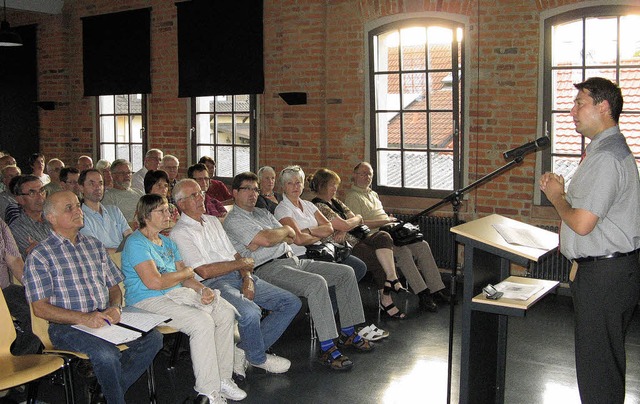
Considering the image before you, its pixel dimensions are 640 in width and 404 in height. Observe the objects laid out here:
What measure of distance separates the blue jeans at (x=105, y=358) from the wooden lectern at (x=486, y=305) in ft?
5.87

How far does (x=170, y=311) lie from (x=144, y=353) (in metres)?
0.32

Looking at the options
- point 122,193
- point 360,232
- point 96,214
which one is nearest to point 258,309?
point 96,214

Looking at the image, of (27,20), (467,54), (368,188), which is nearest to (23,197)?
(368,188)

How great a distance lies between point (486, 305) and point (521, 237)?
381 millimetres

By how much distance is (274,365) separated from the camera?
199 inches

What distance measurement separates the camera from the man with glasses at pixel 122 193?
6.96 meters

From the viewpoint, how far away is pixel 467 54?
24.3 ft

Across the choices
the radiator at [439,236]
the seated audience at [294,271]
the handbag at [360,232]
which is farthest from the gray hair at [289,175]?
the radiator at [439,236]

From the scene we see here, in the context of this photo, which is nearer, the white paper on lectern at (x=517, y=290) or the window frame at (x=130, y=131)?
the white paper on lectern at (x=517, y=290)

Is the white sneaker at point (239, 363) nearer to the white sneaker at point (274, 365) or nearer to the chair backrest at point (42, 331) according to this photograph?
the white sneaker at point (274, 365)

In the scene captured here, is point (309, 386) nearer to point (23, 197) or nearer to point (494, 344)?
point (494, 344)

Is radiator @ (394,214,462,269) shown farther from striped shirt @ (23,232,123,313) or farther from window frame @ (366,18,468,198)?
striped shirt @ (23,232,123,313)

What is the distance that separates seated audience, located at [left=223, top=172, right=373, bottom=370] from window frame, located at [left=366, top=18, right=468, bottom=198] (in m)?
2.42

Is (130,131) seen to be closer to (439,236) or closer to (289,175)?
(439,236)
